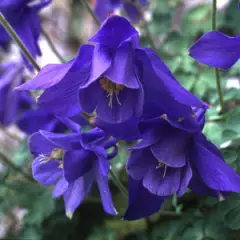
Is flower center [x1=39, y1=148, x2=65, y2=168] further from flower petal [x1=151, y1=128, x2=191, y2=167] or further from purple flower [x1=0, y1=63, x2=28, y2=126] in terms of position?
purple flower [x1=0, y1=63, x2=28, y2=126]

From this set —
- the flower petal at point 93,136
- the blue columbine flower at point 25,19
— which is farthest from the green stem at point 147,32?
the flower petal at point 93,136

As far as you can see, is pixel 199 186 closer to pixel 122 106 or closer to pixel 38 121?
pixel 122 106

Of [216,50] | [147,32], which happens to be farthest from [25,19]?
[216,50]

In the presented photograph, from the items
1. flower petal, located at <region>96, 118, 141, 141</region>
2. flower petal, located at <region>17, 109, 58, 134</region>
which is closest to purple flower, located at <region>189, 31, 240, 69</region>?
flower petal, located at <region>96, 118, 141, 141</region>

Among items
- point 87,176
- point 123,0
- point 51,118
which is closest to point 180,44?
point 123,0

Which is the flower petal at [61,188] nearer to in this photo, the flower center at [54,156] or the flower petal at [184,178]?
the flower center at [54,156]

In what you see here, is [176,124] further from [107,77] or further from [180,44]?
[180,44]
